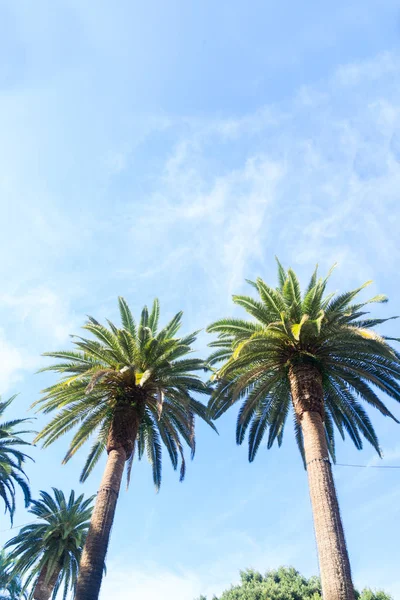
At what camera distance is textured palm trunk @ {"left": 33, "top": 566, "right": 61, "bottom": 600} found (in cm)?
2516

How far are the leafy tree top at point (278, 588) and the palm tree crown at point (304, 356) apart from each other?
67.8ft

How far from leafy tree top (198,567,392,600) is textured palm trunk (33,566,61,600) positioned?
54.8 feet

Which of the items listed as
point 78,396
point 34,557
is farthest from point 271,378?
point 34,557

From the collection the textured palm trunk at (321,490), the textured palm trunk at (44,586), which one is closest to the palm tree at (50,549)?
the textured palm trunk at (44,586)

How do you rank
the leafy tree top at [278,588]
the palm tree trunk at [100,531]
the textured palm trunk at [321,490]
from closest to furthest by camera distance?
the textured palm trunk at [321,490] < the palm tree trunk at [100,531] < the leafy tree top at [278,588]

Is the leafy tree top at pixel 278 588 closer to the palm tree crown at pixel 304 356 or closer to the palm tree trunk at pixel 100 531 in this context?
the palm tree crown at pixel 304 356

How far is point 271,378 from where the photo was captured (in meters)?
17.4

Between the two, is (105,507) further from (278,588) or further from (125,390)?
(278,588)

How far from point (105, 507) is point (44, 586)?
14.8 meters

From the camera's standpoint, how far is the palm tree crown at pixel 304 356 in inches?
631

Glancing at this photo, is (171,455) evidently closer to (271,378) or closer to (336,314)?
(271,378)

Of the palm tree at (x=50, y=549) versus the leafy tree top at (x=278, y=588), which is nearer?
the palm tree at (x=50, y=549)

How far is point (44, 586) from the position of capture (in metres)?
25.5

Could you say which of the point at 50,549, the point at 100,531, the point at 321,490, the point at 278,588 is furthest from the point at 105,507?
the point at 278,588
